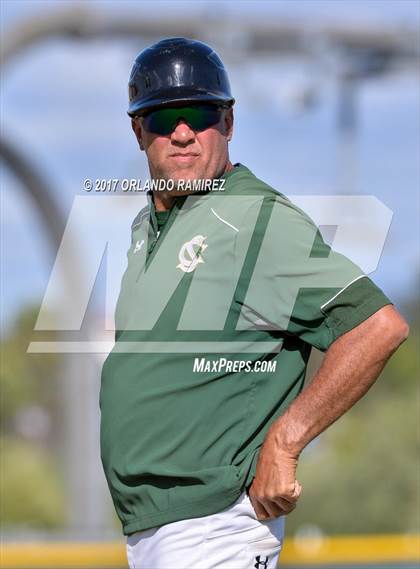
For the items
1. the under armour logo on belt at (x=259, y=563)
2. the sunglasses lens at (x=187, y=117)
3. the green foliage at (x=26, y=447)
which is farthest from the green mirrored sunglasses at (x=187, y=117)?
the green foliage at (x=26, y=447)

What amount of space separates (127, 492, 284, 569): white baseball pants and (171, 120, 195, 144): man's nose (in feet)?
2.98

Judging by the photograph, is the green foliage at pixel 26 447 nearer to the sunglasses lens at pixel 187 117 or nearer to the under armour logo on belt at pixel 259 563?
the sunglasses lens at pixel 187 117

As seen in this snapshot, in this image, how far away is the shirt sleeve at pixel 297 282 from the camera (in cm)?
246

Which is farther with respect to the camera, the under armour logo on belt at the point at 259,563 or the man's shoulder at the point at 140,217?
the man's shoulder at the point at 140,217

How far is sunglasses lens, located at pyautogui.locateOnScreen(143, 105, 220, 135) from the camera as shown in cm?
283

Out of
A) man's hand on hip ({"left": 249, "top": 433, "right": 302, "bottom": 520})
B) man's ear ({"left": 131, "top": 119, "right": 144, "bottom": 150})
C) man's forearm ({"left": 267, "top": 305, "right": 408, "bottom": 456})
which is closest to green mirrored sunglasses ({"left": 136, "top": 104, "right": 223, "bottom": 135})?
man's ear ({"left": 131, "top": 119, "right": 144, "bottom": 150})

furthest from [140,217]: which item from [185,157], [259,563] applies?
[259,563]

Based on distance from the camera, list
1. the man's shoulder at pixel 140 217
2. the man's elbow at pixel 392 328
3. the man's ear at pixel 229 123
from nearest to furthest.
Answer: the man's elbow at pixel 392 328
the man's ear at pixel 229 123
the man's shoulder at pixel 140 217

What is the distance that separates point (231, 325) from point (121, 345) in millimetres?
311

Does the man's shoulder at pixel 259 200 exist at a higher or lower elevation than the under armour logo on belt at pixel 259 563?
higher

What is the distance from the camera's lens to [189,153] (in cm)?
281

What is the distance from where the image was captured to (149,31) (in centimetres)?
1283

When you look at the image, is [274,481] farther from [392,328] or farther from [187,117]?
[187,117]

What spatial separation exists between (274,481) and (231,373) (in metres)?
0.27
